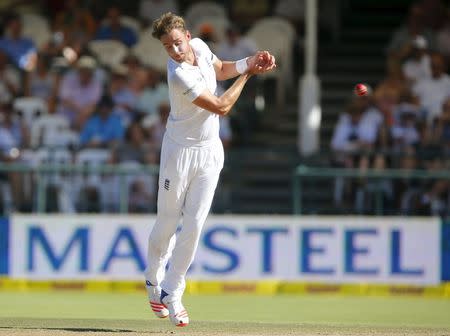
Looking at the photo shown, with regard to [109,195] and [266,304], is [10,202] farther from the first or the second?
[266,304]

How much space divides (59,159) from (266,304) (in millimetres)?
3399

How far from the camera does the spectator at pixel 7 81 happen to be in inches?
653

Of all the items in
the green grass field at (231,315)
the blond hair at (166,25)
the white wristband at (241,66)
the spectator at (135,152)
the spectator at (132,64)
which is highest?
the blond hair at (166,25)

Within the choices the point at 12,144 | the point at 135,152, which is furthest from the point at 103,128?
the point at 12,144

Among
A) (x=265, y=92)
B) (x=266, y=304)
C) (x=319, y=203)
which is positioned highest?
(x=265, y=92)

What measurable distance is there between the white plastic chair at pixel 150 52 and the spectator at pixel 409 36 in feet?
10.2

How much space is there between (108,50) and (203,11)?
175 cm

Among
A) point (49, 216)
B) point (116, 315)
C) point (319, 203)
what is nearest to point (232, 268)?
point (319, 203)

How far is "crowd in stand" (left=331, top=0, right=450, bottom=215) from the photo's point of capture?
47.1 feet

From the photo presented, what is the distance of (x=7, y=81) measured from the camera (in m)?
16.9

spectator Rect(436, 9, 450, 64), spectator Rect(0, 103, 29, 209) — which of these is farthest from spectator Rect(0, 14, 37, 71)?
spectator Rect(436, 9, 450, 64)

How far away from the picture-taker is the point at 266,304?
12.8 meters

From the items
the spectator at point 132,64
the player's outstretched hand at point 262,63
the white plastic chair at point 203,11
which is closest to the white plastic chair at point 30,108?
the spectator at point 132,64

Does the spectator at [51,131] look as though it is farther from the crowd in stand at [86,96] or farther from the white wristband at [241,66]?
the white wristband at [241,66]
